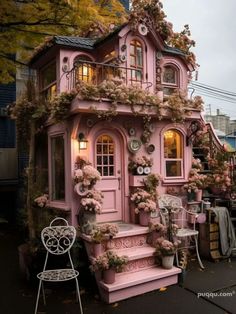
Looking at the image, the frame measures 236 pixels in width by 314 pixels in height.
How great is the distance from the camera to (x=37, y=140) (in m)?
7.63

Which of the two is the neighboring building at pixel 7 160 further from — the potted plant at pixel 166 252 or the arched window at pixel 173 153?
the potted plant at pixel 166 252

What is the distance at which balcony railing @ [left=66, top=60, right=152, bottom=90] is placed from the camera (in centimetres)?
632

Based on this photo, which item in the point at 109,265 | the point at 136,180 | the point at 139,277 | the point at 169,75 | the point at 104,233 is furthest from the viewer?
the point at 169,75

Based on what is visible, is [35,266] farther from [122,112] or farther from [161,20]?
[161,20]

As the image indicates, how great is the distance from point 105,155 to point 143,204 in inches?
53.7

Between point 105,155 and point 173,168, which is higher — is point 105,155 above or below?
above

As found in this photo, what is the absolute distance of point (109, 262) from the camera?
4.68 metres

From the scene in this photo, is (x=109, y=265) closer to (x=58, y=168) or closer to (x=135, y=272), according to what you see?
(x=135, y=272)

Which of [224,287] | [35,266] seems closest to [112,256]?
[35,266]

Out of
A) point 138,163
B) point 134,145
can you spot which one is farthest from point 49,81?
point 138,163

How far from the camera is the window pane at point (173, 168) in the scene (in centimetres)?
Result: 711

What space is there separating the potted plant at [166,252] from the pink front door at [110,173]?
134 centimetres

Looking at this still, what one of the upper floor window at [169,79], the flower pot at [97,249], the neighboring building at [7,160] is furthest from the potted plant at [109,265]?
the neighboring building at [7,160]

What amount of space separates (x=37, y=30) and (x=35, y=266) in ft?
21.0
